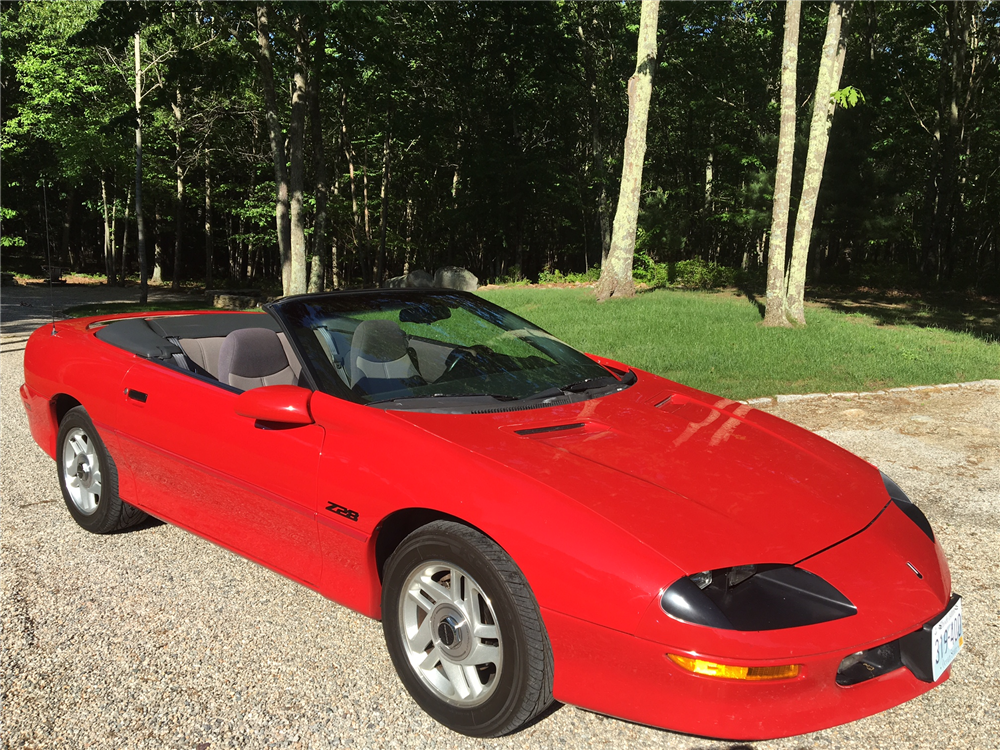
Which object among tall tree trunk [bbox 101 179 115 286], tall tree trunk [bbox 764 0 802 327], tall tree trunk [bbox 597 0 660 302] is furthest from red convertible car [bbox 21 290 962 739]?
tall tree trunk [bbox 101 179 115 286]

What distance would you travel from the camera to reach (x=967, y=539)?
165 inches

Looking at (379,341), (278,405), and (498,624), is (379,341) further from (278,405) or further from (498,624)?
(498,624)

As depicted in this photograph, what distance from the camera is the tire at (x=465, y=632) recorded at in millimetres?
2207

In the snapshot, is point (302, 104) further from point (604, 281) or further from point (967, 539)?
point (967, 539)

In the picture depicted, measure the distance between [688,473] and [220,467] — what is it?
1.89 metres

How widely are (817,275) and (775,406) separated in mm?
24041

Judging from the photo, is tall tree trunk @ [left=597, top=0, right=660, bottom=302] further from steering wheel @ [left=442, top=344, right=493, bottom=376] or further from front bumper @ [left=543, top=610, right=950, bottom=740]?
front bumper @ [left=543, top=610, right=950, bottom=740]

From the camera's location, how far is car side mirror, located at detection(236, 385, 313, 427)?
9.14 ft

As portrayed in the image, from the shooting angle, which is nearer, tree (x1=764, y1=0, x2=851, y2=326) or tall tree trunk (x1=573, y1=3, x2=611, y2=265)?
tree (x1=764, y1=0, x2=851, y2=326)

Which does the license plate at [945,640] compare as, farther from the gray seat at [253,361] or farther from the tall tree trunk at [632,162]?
the tall tree trunk at [632,162]

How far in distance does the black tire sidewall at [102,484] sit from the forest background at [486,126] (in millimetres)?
12245

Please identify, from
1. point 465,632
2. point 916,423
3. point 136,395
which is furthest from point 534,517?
point 916,423

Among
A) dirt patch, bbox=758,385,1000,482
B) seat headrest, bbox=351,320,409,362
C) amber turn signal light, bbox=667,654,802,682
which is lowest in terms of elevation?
dirt patch, bbox=758,385,1000,482

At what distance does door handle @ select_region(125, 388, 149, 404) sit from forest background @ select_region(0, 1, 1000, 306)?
12599 mm
